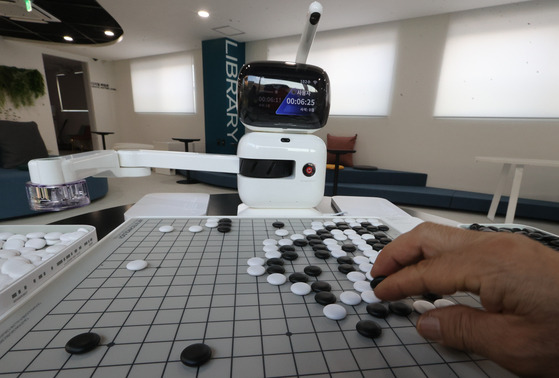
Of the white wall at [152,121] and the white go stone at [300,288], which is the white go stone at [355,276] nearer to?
the white go stone at [300,288]

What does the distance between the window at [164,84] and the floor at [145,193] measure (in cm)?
190

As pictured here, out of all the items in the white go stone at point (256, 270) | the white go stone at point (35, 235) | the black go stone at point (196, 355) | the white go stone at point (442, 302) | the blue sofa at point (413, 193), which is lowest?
the blue sofa at point (413, 193)

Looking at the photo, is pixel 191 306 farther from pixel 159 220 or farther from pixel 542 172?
pixel 542 172

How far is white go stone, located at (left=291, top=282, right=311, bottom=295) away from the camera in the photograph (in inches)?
18.0

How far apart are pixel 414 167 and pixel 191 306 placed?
4.24 metres

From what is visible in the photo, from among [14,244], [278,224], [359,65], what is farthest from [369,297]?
[359,65]

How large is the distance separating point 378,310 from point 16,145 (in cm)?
463

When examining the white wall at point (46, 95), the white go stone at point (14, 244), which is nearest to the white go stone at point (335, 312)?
the white go stone at point (14, 244)

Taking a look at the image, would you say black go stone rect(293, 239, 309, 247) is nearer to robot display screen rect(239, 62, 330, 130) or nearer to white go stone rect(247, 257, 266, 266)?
white go stone rect(247, 257, 266, 266)

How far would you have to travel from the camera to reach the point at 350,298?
17.3 inches

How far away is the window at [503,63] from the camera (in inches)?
120

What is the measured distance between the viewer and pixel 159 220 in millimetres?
802

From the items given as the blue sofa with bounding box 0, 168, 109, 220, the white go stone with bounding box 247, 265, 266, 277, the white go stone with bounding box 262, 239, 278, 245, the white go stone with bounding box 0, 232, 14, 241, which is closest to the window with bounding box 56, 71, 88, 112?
the blue sofa with bounding box 0, 168, 109, 220

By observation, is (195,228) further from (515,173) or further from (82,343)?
(515,173)
